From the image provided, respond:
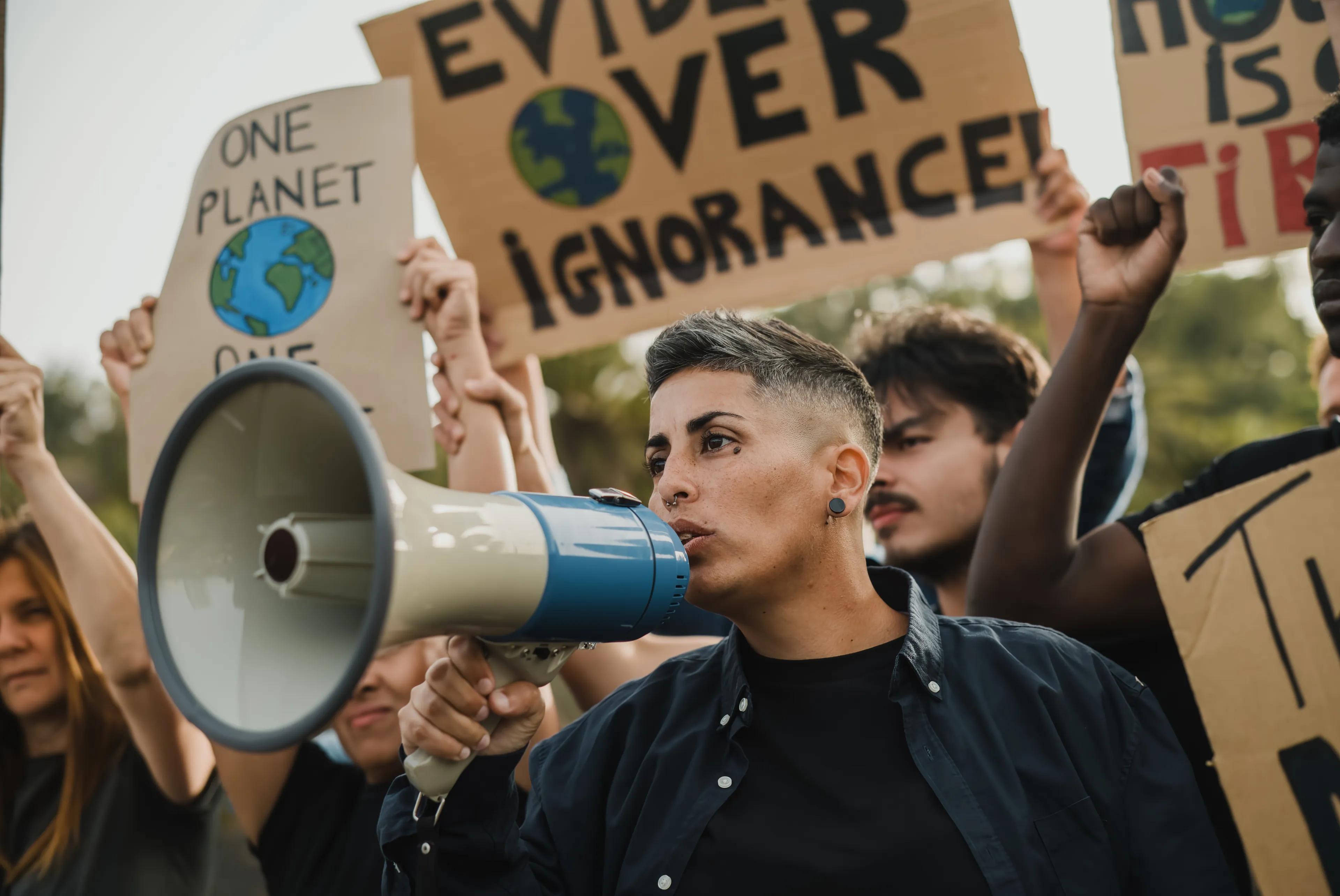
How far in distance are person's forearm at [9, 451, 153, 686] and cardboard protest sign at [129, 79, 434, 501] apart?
0.61 ft

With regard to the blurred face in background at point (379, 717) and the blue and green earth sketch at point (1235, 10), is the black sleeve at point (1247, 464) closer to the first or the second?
the blue and green earth sketch at point (1235, 10)

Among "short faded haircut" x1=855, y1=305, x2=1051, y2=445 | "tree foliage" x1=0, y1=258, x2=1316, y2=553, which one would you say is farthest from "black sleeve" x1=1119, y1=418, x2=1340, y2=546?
"tree foliage" x1=0, y1=258, x2=1316, y2=553

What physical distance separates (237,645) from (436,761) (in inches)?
14.6

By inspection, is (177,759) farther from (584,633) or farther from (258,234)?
(584,633)

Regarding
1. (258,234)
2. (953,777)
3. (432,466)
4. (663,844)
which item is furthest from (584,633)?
(258,234)

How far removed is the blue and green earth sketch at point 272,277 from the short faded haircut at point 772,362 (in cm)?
116

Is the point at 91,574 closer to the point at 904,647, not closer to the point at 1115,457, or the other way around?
the point at 904,647

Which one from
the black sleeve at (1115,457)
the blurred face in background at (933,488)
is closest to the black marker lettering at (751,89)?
the blurred face in background at (933,488)

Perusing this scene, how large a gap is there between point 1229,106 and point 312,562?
2437mm

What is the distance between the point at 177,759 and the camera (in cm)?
296

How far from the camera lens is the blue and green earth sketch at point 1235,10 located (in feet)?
9.40

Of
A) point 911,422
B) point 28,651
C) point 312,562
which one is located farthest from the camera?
point 28,651

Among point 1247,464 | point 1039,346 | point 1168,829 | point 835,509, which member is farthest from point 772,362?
point 1039,346

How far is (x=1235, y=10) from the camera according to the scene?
9.45 feet
